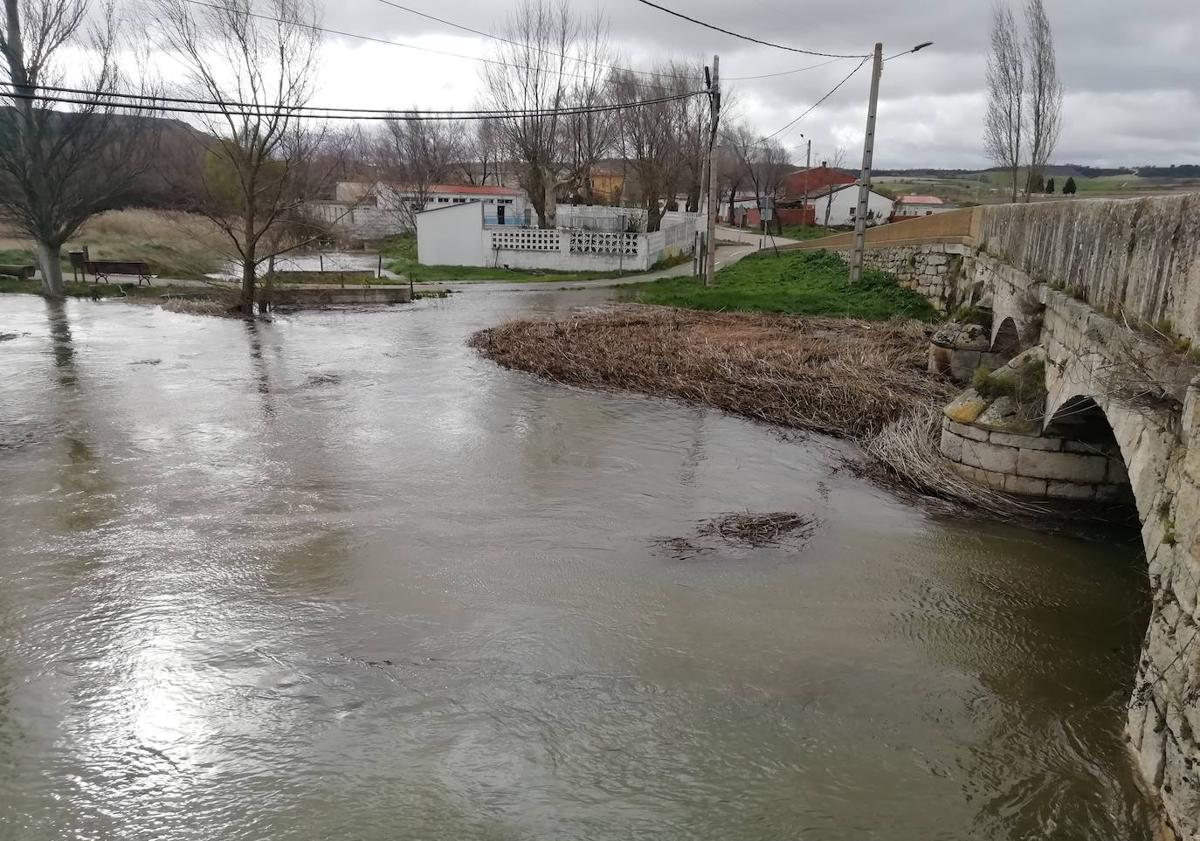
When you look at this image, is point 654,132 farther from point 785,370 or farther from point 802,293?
point 785,370

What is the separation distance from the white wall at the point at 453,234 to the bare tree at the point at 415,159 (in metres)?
17.3

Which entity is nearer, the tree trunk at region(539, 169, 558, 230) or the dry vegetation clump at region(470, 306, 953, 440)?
the dry vegetation clump at region(470, 306, 953, 440)

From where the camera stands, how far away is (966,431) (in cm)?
897

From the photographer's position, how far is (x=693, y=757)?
4.93m

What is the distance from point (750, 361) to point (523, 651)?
9.53 meters

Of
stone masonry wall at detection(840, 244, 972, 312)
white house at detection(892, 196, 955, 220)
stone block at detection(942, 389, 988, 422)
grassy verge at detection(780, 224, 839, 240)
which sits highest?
white house at detection(892, 196, 955, 220)

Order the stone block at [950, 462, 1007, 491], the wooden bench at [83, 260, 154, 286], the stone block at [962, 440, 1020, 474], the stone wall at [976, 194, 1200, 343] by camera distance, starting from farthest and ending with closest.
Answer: the wooden bench at [83, 260, 154, 286]
the stone block at [950, 462, 1007, 491]
the stone block at [962, 440, 1020, 474]
the stone wall at [976, 194, 1200, 343]

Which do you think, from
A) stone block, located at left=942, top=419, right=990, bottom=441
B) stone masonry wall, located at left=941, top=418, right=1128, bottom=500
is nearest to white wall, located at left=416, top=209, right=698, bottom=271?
stone block, located at left=942, top=419, right=990, bottom=441

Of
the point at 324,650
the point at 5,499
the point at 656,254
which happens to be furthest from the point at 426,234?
the point at 324,650

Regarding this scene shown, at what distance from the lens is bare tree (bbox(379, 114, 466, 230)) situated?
5309 centimetres

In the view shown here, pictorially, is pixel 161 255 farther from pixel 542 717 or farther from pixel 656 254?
pixel 542 717

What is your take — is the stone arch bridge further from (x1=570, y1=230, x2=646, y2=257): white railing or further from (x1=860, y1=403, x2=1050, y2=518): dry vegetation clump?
(x1=570, y1=230, x2=646, y2=257): white railing

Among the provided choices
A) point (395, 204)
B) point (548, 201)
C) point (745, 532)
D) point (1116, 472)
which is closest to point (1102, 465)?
point (1116, 472)

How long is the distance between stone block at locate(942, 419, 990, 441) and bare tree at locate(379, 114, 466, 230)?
4612 centimetres
